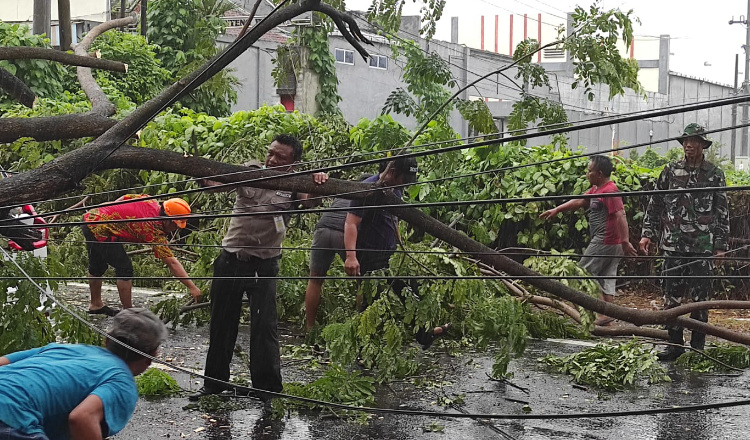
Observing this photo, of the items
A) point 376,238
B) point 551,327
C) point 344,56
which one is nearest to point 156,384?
point 376,238

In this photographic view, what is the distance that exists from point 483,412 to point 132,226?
3.49m

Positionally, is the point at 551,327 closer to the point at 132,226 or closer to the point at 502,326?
the point at 502,326

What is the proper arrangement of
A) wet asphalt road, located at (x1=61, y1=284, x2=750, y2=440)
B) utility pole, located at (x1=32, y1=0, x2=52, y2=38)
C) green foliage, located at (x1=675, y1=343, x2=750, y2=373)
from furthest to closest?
utility pole, located at (x1=32, y1=0, x2=52, y2=38)
green foliage, located at (x1=675, y1=343, x2=750, y2=373)
wet asphalt road, located at (x1=61, y1=284, x2=750, y2=440)

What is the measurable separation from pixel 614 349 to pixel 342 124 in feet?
17.9

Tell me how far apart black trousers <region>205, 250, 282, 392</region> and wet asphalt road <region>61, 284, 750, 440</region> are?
24 cm

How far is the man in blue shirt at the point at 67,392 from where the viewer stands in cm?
292

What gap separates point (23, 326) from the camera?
16.7 ft

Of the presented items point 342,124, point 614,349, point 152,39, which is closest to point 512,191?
point 342,124

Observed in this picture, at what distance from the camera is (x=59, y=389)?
9.90 feet

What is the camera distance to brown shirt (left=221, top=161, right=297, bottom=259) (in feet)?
19.0

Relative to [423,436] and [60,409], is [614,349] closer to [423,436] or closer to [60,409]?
[423,436]

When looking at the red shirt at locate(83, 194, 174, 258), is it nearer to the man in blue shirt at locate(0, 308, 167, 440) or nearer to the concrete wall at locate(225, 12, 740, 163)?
the man in blue shirt at locate(0, 308, 167, 440)

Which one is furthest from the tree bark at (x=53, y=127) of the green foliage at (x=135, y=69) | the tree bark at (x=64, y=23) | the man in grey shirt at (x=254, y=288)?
the green foliage at (x=135, y=69)

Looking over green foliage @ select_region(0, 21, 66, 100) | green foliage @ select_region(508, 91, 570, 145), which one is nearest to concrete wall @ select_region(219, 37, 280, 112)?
green foliage @ select_region(0, 21, 66, 100)
